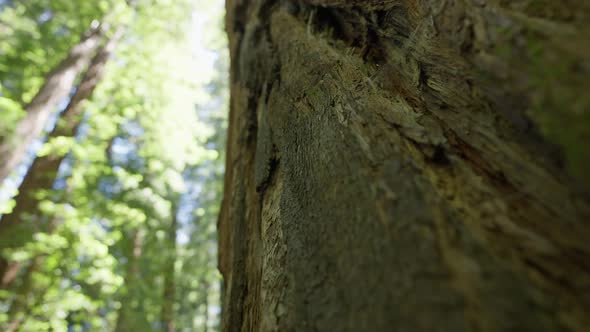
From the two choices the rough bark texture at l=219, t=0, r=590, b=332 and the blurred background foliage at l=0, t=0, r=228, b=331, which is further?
the blurred background foliage at l=0, t=0, r=228, b=331

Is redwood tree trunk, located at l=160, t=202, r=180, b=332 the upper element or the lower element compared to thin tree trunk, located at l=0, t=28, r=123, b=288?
lower

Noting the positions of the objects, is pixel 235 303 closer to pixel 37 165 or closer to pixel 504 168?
pixel 504 168

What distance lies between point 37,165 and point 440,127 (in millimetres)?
5260

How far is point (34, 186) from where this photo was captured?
4.46 m

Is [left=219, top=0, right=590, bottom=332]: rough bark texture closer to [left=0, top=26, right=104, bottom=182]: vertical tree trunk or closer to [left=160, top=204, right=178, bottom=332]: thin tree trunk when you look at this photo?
[left=0, top=26, right=104, bottom=182]: vertical tree trunk

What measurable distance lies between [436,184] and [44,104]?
5183 mm

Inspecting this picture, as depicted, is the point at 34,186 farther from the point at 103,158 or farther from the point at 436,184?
the point at 436,184

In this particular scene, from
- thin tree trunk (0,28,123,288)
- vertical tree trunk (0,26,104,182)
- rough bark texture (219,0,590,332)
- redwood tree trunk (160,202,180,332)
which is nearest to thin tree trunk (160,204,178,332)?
redwood tree trunk (160,202,180,332)

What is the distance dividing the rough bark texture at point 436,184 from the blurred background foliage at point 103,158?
3044 millimetres

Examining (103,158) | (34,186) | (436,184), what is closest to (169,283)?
(34,186)

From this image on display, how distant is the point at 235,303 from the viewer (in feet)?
5.29

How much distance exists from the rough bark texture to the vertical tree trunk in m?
3.76

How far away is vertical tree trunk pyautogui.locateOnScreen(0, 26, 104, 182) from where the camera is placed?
3896 millimetres

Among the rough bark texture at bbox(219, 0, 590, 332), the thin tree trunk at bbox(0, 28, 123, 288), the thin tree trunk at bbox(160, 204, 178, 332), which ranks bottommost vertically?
the thin tree trunk at bbox(160, 204, 178, 332)
